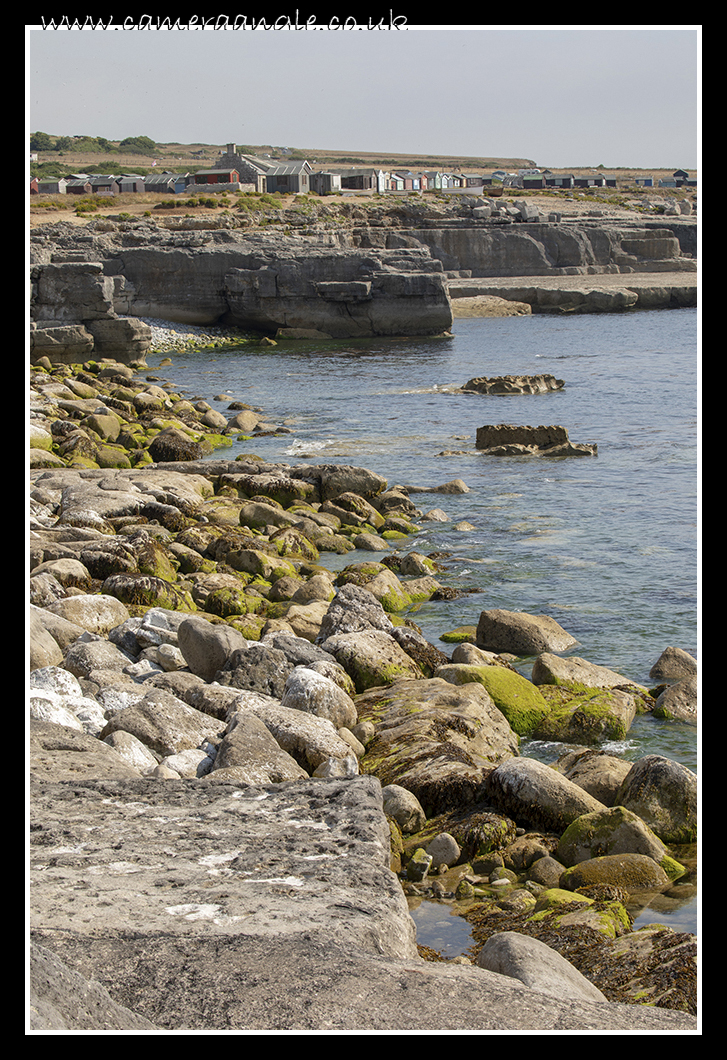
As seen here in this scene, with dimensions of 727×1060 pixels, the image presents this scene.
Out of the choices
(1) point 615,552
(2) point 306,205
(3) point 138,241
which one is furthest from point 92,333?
(2) point 306,205

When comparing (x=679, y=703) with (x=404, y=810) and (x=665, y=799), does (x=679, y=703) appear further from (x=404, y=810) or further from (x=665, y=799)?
(x=404, y=810)

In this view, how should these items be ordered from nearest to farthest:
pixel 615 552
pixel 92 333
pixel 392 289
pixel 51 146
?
pixel 615 552, pixel 92 333, pixel 392 289, pixel 51 146

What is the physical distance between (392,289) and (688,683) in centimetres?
3822

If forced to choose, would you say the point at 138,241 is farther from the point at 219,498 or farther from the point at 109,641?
the point at 109,641

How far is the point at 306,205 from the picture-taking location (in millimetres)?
72250

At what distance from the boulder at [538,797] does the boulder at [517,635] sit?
4088 mm

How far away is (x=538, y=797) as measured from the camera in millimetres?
7141

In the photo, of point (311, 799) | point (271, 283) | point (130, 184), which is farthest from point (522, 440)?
point (130, 184)

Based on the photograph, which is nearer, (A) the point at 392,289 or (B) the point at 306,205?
(A) the point at 392,289

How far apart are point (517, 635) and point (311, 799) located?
680cm

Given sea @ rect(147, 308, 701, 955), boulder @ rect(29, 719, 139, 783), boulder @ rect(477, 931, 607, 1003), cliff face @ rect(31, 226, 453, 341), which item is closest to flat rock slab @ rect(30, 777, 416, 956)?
boulder @ rect(29, 719, 139, 783)

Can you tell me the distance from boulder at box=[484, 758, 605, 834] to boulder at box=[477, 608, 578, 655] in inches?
161

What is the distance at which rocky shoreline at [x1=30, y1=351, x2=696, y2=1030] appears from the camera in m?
3.25

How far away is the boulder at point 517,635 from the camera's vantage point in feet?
37.5
